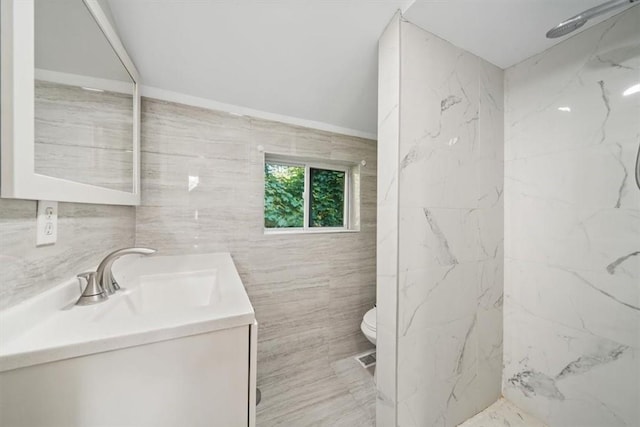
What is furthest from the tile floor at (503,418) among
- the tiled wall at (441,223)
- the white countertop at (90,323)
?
the white countertop at (90,323)

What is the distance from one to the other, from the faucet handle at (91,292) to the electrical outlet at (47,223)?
0.16 metres

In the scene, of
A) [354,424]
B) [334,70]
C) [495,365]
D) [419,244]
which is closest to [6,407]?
[419,244]

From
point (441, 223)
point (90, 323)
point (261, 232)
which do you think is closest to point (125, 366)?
point (90, 323)

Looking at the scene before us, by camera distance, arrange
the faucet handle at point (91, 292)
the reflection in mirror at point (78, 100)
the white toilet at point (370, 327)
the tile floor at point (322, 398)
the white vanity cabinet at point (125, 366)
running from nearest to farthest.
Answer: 1. the white vanity cabinet at point (125, 366)
2. the reflection in mirror at point (78, 100)
3. the faucet handle at point (91, 292)
4. the tile floor at point (322, 398)
5. the white toilet at point (370, 327)

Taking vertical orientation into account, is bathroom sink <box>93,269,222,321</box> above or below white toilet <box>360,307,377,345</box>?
above

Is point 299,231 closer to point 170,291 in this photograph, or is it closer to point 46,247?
point 170,291

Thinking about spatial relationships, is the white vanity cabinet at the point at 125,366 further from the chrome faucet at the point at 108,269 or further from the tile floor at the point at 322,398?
the tile floor at the point at 322,398

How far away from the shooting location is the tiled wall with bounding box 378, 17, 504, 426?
101cm

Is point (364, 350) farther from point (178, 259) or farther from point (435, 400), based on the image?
point (178, 259)

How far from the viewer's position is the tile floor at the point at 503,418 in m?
1.19

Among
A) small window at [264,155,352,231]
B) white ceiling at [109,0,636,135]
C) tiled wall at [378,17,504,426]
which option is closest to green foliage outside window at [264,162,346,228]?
small window at [264,155,352,231]

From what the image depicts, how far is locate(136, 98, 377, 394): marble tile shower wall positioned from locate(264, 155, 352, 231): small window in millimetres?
158

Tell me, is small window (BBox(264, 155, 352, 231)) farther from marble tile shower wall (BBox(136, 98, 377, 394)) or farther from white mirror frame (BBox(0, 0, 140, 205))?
white mirror frame (BBox(0, 0, 140, 205))

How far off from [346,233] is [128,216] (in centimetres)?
154
